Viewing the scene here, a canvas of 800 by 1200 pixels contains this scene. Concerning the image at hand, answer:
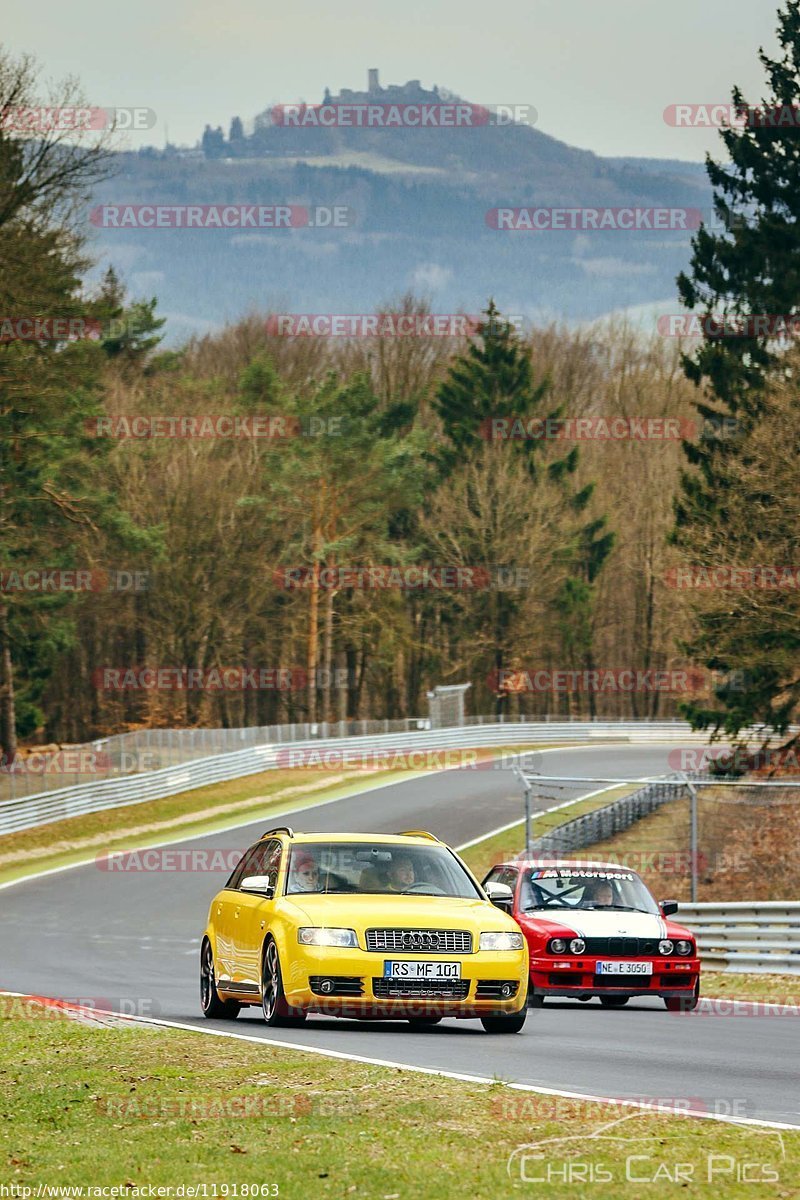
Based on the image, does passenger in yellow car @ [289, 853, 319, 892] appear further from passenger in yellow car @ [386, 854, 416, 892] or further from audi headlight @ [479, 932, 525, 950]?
audi headlight @ [479, 932, 525, 950]

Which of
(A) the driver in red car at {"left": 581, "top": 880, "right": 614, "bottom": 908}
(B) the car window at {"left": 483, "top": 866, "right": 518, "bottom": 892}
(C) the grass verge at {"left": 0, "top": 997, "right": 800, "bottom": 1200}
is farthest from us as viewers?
(B) the car window at {"left": 483, "top": 866, "right": 518, "bottom": 892}

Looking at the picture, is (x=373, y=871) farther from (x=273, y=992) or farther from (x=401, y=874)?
(x=273, y=992)

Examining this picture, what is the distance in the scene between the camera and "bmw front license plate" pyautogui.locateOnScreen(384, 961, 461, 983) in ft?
42.2

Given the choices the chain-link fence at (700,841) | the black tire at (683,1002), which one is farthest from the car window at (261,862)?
the chain-link fence at (700,841)

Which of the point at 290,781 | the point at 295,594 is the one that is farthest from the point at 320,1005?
the point at 295,594

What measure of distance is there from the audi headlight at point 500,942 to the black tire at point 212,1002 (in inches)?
99.0

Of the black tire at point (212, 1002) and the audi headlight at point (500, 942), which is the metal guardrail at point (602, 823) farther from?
the audi headlight at point (500, 942)

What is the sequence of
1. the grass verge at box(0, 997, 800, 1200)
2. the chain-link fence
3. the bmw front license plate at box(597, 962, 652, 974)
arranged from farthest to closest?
the chain-link fence, the bmw front license plate at box(597, 962, 652, 974), the grass verge at box(0, 997, 800, 1200)

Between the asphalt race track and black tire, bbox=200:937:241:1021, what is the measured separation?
0.17 m

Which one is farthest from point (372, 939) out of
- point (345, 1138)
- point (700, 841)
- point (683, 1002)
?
point (700, 841)

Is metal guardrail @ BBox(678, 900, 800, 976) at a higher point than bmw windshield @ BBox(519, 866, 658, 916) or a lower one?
lower

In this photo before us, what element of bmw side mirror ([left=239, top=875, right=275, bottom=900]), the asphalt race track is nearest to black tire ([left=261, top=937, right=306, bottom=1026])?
the asphalt race track

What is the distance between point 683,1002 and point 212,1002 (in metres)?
5.14

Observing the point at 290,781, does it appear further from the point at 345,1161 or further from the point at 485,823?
the point at 345,1161
